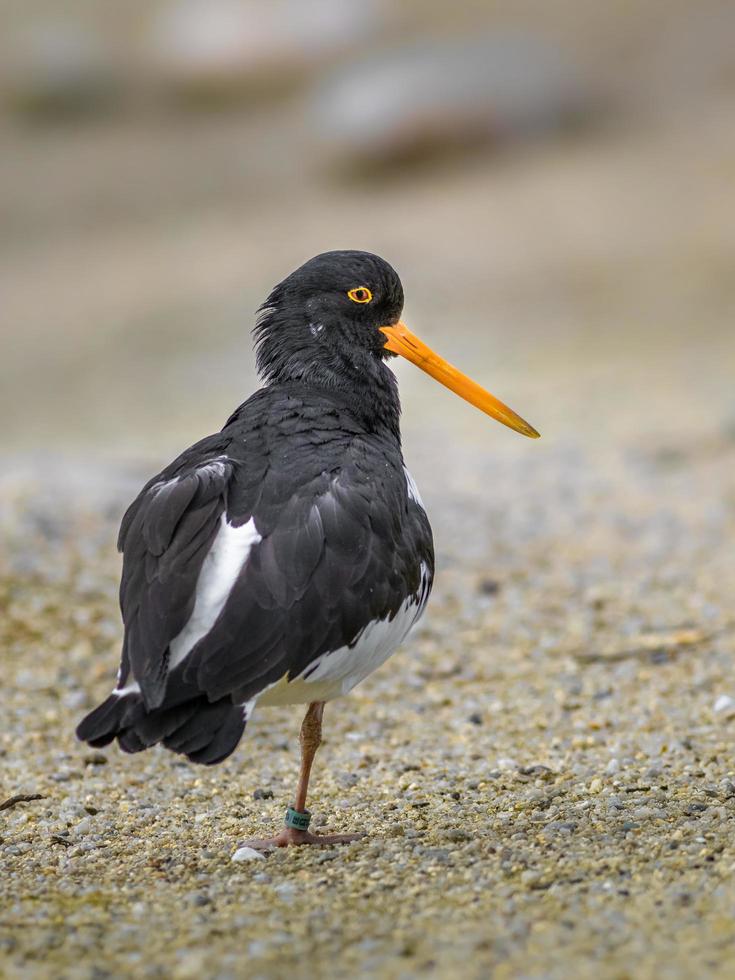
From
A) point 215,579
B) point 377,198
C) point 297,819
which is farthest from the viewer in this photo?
point 377,198

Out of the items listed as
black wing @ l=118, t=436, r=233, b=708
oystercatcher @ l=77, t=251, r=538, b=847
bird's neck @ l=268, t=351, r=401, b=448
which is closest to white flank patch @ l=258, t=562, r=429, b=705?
oystercatcher @ l=77, t=251, r=538, b=847

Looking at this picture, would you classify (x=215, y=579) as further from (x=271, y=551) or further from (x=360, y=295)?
(x=360, y=295)

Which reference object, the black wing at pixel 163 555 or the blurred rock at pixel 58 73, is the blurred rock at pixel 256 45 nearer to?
the blurred rock at pixel 58 73

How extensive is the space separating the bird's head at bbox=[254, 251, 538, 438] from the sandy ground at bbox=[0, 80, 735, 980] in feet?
4.86

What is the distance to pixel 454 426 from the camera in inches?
451

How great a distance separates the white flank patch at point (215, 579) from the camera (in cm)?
350

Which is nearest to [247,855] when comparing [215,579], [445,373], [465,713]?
[215,579]

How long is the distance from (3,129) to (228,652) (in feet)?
74.5

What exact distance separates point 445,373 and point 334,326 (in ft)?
1.73

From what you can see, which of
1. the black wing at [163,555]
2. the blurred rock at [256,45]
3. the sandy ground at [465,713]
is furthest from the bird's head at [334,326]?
the blurred rock at [256,45]

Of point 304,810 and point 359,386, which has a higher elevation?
point 359,386

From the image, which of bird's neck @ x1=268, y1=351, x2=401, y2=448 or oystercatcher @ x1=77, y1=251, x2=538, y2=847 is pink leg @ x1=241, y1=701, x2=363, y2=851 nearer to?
oystercatcher @ x1=77, y1=251, x2=538, y2=847

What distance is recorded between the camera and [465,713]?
221 inches

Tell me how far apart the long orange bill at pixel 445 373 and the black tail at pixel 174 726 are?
1855mm
